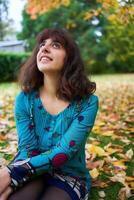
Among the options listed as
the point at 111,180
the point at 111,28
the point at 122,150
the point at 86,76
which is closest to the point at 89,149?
the point at 122,150

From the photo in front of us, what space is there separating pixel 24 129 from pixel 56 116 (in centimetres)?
25

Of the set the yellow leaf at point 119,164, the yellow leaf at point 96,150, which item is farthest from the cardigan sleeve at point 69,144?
the yellow leaf at point 96,150

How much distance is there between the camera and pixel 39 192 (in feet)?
7.80

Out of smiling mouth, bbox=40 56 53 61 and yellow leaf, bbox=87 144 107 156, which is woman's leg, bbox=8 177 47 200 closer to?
smiling mouth, bbox=40 56 53 61

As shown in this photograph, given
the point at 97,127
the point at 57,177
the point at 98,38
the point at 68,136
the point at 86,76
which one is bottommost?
the point at 98,38

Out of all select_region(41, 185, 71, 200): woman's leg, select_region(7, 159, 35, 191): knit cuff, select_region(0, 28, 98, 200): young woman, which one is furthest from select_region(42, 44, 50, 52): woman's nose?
select_region(41, 185, 71, 200): woman's leg

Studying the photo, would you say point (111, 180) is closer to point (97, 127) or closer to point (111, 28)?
point (97, 127)

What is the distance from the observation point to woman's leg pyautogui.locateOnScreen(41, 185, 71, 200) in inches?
91.5

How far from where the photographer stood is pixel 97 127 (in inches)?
201

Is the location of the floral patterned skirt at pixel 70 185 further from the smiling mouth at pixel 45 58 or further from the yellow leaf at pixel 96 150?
the yellow leaf at pixel 96 150

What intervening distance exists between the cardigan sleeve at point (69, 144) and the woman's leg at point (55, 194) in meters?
0.14

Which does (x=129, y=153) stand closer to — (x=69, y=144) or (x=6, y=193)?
(x=69, y=144)

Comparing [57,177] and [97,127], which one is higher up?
[57,177]

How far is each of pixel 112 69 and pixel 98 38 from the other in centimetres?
279
